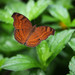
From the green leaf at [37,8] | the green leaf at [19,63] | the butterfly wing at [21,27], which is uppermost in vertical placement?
the green leaf at [37,8]

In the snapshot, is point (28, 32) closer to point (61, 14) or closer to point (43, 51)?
point (43, 51)

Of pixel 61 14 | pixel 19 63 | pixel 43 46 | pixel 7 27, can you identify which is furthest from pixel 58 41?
→ pixel 7 27

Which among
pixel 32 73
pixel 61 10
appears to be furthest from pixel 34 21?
pixel 32 73

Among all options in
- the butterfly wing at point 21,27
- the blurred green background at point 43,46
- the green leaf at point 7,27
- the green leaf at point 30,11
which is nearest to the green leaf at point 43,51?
the blurred green background at point 43,46

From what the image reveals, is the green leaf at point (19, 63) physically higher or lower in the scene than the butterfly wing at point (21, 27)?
lower

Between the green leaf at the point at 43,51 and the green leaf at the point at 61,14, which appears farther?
the green leaf at the point at 61,14

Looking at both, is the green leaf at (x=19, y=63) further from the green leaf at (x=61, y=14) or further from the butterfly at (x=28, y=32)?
the green leaf at (x=61, y=14)
